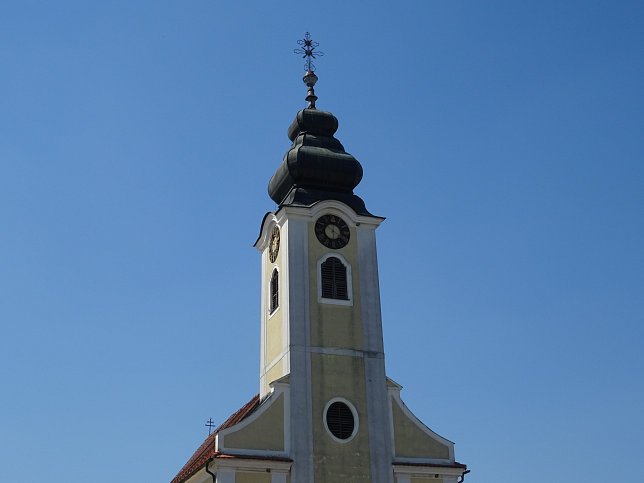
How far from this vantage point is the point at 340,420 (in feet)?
83.7

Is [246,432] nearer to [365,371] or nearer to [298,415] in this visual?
[298,415]

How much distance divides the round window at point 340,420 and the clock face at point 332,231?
499cm

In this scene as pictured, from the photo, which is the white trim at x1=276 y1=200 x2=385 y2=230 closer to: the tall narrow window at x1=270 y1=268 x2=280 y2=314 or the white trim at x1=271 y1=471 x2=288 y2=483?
the tall narrow window at x1=270 y1=268 x2=280 y2=314

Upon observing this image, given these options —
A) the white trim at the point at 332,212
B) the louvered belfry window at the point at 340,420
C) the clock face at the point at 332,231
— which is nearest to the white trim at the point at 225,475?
the louvered belfry window at the point at 340,420

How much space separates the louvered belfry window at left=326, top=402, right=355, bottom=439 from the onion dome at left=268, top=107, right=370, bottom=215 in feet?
20.7

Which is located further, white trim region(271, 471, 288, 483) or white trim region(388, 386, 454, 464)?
white trim region(388, 386, 454, 464)

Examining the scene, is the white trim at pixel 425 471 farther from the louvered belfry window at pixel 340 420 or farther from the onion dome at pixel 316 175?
the onion dome at pixel 316 175

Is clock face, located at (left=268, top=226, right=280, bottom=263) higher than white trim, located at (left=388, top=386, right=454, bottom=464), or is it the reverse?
clock face, located at (left=268, top=226, right=280, bottom=263)

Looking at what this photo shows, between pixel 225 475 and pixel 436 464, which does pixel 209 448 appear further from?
pixel 436 464

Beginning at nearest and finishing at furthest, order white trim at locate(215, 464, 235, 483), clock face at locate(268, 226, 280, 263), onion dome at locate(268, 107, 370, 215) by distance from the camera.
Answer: white trim at locate(215, 464, 235, 483)
clock face at locate(268, 226, 280, 263)
onion dome at locate(268, 107, 370, 215)

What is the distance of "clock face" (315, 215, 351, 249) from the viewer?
27.8 metres

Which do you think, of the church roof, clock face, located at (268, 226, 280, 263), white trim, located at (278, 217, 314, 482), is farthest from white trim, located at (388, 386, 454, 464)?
clock face, located at (268, 226, 280, 263)

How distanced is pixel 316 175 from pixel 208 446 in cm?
1003

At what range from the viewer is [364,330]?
88.3ft
